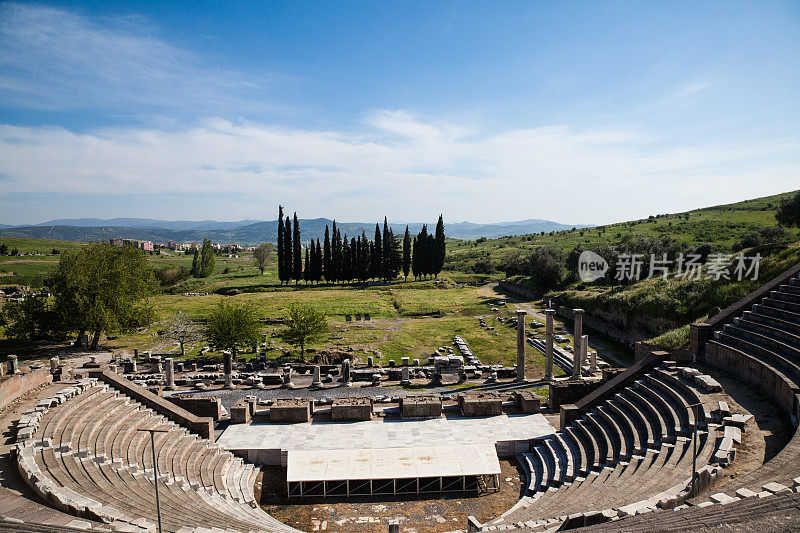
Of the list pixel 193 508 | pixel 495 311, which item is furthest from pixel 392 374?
pixel 495 311

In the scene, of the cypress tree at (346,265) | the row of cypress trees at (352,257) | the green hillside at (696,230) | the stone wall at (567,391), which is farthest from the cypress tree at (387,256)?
the stone wall at (567,391)

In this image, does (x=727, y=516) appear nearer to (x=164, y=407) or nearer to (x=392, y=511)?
(x=392, y=511)

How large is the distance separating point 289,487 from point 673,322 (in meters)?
37.1

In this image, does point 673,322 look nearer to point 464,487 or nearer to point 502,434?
point 502,434

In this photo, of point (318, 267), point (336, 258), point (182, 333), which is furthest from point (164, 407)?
point (336, 258)

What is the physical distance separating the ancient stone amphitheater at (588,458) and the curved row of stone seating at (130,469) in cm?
6

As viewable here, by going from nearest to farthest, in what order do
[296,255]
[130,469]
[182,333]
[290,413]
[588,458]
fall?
[130,469], [588,458], [290,413], [182,333], [296,255]

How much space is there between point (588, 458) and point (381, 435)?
9.15 metres

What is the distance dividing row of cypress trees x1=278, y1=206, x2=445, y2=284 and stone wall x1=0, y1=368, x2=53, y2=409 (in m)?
64.1

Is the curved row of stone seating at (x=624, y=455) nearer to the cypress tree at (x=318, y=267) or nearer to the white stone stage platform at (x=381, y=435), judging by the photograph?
the white stone stage platform at (x=381, y=435)

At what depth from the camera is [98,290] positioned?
3975 cm

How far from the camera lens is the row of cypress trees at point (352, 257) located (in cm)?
8794

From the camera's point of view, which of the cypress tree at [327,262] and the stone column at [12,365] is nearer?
the stone column at [12,365]

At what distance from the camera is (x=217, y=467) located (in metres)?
18.5
